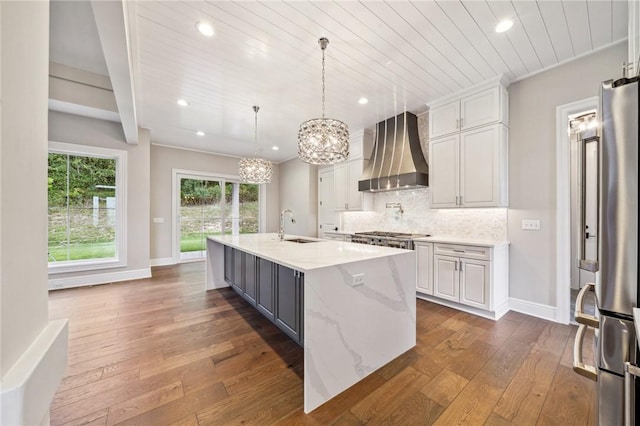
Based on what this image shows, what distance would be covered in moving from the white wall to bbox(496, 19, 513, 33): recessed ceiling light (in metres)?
4.37

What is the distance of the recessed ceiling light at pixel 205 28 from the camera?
2.10m

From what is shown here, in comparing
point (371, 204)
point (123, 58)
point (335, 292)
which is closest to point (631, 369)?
point (335, 292)

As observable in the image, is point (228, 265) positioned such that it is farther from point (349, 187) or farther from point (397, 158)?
point (397, 158)

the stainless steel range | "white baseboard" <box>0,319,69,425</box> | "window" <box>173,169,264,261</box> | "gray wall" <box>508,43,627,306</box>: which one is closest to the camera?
"white baseboard" <box>0,319,69,425</box>

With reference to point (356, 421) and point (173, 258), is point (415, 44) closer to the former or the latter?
point (356, 421)

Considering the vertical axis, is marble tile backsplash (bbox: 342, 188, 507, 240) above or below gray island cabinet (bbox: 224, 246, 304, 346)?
above

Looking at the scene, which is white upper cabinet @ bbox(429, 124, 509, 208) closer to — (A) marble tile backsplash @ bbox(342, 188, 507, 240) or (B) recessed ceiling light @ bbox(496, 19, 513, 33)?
(A) marble tile backsplash @ bbox(342, 188, 507, 240)

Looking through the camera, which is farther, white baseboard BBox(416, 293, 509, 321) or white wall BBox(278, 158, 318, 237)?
white wall BBox(278, 158, 318, 237)

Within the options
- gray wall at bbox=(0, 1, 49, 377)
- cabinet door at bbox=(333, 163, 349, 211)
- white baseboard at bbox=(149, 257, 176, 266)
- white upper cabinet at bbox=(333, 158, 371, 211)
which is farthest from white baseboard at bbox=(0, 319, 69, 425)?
white baseboard at bbox=(149, 257, 176, 266)

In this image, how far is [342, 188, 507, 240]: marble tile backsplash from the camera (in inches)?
127

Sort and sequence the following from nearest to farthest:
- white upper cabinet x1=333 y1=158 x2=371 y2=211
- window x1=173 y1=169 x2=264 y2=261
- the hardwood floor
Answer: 1. the hardwood floor
2. white upper cabinet x1=333 y1=158 x2=371 y2=211
3. window x1=173 y1=169 x2=264 y2=261

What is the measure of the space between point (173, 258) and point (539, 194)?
6616 mm

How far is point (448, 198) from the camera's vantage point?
3.37 metres

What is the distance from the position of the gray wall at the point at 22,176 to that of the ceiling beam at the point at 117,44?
1702mm
